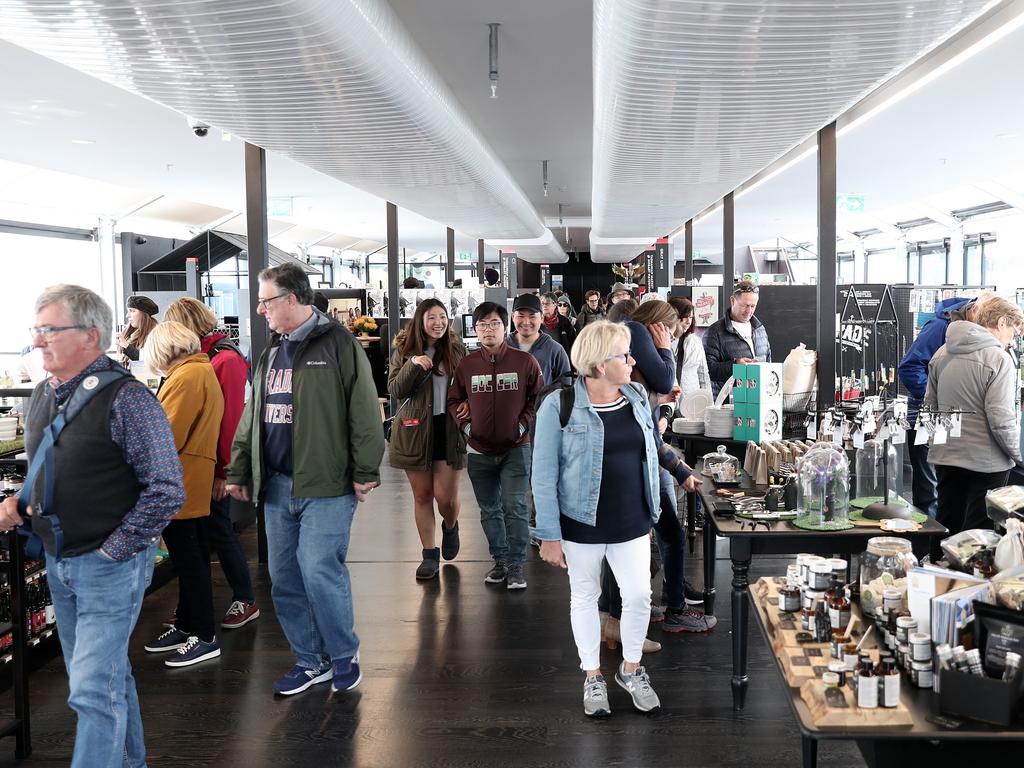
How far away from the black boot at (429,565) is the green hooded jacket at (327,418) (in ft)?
5.86

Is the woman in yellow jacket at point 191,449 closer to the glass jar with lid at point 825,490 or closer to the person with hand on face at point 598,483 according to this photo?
the person with hand on face at point 598,483

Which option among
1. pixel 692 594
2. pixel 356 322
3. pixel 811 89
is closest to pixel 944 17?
pixel 811 89

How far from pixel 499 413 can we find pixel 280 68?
1.95 m

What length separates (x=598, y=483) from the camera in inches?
116

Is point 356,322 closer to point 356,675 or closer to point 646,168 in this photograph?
point 646,168

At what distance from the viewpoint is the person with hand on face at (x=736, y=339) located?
6074mm

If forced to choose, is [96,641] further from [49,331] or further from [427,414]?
[427,414]

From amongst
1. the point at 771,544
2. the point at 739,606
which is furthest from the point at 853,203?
the point at 739,606

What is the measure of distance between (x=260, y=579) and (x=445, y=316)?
1.82 metres

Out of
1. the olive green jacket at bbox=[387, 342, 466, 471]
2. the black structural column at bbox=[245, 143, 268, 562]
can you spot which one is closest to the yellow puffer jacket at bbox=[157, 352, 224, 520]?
the olive green jacket at bbox=[387, 342, 466, 471]

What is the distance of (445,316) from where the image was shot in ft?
15.6

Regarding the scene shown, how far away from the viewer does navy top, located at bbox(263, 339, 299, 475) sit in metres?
3.17

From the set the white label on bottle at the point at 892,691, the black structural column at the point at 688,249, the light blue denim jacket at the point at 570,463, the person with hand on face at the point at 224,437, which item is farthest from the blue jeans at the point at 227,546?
the black structural column at the point at 688,249

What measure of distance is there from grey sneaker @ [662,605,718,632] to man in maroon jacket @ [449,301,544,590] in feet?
3.14
